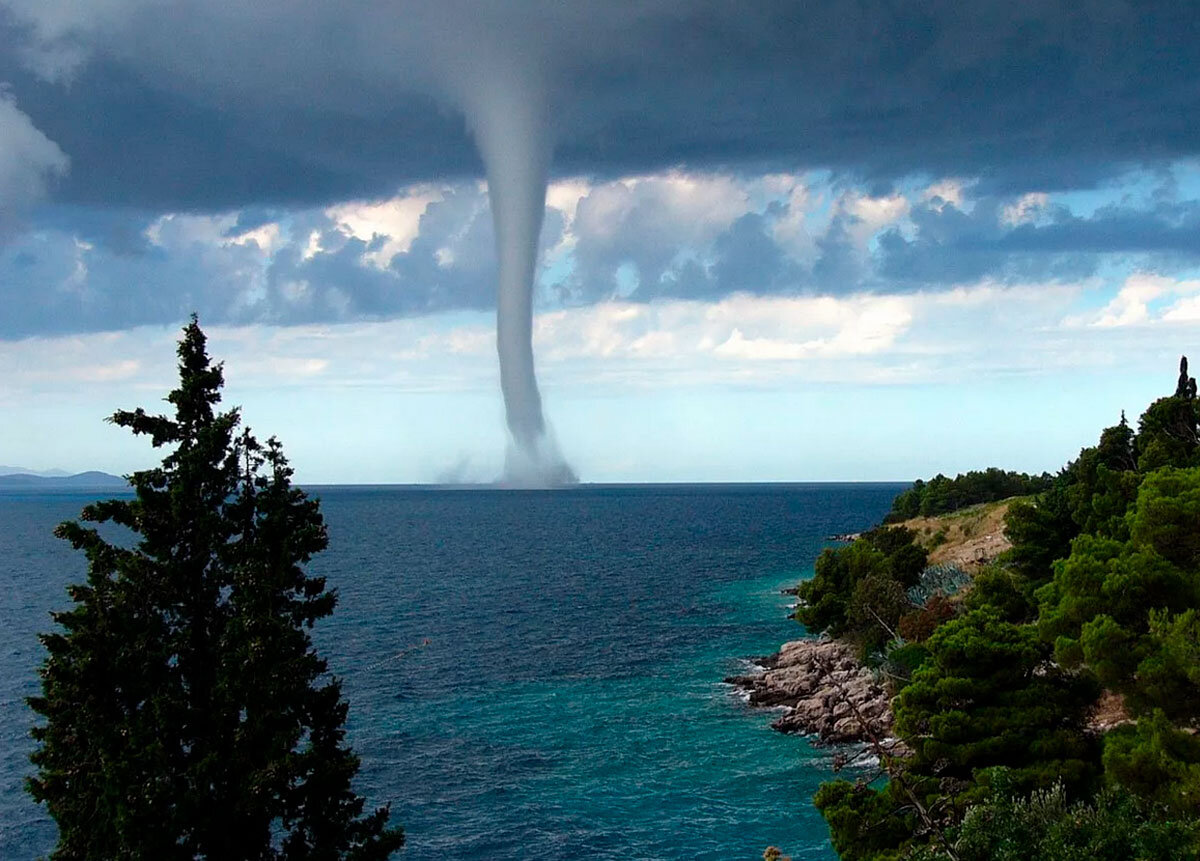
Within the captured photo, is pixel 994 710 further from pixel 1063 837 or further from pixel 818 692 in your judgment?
pixel 818 692

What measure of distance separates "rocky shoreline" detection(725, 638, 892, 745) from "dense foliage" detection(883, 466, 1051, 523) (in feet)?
229

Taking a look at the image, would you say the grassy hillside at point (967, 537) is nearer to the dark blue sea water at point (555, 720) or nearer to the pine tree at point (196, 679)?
the dark blue sea water at point (555, 720)

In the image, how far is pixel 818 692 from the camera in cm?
6256

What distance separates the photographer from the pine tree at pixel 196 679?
22.3m

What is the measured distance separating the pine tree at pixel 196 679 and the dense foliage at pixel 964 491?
416ft

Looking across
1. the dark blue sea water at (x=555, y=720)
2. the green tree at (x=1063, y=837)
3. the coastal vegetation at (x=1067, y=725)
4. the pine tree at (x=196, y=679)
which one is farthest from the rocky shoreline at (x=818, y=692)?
the pine tree at (x=196, y=679)

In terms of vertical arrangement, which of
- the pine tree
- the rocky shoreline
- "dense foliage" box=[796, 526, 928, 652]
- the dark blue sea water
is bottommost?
the dark blue sea water

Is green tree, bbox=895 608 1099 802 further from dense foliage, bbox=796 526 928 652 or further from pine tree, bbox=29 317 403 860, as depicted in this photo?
dense foliage, bbox=796 526 928 652

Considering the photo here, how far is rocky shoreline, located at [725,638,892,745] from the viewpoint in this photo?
5519cm

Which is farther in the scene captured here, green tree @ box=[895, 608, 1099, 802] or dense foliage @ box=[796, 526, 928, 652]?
dense foliage @ box=[796, 526, 928, 652]

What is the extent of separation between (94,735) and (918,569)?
6797cm

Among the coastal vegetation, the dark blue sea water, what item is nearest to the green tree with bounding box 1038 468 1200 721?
the coastal vegetation

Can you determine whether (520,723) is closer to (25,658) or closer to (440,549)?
(25,658)

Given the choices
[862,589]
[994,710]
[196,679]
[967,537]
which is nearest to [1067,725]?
[994,710]
